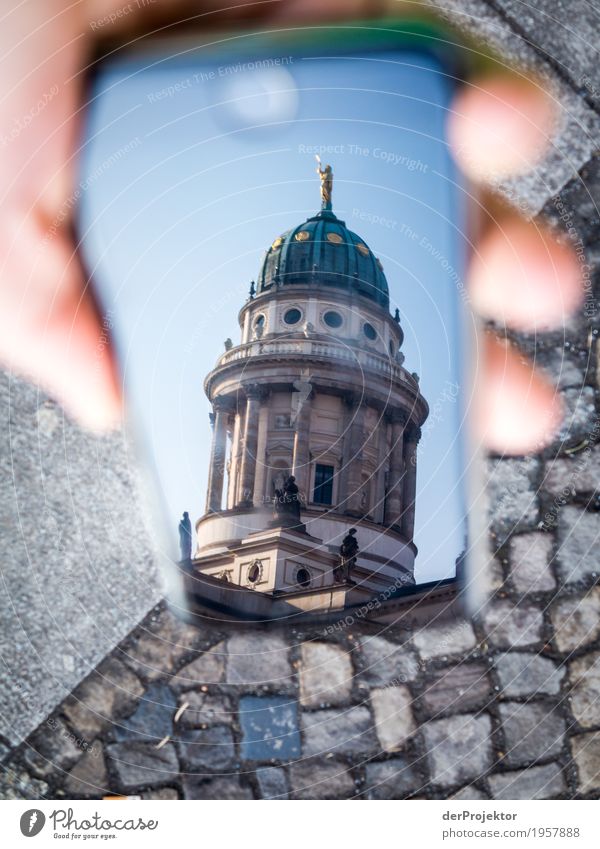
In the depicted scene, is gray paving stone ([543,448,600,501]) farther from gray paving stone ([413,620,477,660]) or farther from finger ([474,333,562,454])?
gray paving stone ([413,620,477,660])

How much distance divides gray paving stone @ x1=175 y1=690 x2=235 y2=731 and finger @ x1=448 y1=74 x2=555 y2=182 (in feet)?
8.38

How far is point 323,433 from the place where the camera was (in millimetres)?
6488

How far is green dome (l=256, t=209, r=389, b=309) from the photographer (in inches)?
201

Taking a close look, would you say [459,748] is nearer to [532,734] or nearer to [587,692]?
[532,734]

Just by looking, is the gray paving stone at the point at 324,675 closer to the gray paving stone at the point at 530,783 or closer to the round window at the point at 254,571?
the gray paving stone at the point at 530,783

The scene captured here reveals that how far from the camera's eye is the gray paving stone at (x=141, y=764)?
360 cm

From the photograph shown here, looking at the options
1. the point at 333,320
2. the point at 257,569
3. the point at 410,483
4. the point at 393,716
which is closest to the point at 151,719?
the point at 393,716

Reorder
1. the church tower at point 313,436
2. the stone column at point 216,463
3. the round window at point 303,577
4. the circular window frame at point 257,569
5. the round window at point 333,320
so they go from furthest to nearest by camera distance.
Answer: the round window at point 303,577 → the round window at point 333,320 → the circular window frame at point 257,569 → the church tower at point 313,436 → the stone column at point 216,463

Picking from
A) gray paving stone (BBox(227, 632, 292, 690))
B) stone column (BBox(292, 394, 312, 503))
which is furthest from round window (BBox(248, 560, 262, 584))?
gray paving stone (BBox(227, 632, 292, 690))

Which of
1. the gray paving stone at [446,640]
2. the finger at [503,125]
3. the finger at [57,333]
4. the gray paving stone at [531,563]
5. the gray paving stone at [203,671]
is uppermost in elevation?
the finger at [503,125]

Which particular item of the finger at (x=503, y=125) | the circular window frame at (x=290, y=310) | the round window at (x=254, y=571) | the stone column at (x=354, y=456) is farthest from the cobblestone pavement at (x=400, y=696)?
the circular window frame at (x=290, y=310)
